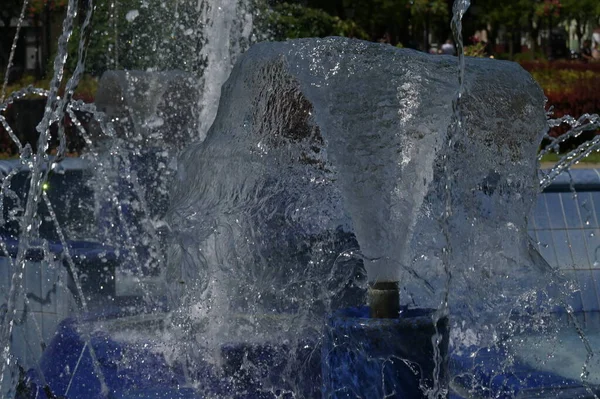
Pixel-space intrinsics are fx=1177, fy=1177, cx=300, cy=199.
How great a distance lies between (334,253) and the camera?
16.2 feet

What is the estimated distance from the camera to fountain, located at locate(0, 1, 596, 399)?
3535mm

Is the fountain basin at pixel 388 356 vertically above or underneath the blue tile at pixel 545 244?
above

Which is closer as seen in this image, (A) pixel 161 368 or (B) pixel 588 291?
(A) pixel 161 368

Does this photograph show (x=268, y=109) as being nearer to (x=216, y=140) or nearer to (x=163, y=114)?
(x=216, y=140)

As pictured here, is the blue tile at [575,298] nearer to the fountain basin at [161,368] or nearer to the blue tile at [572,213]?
the blue tile at [572,213]

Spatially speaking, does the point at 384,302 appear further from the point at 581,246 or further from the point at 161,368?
the point at 581,246

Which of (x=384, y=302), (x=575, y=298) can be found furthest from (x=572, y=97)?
(x=384, y=302)

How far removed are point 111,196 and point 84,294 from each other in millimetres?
1418

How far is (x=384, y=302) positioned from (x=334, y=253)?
1.74 metres

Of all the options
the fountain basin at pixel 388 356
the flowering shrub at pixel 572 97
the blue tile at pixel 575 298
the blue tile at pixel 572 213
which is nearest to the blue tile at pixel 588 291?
the blue tile at pixel 575 298

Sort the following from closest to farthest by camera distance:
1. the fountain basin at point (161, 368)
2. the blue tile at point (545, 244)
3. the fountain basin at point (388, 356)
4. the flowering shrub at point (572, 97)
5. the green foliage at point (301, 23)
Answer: the fountain basin at point (388, 356) < the fountain basin at point (161, 368) < the blue tile at point (545, 244) < the flowering shrub at point (572, 97) < the green foliage at point (301, 23)

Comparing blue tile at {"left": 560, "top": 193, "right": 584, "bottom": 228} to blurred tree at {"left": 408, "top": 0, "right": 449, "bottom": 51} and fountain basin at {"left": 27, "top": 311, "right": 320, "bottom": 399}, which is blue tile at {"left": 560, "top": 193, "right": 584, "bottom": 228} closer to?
fountain basin at {"left": 27, "top": 311, "right": 320, "bottom": 399}

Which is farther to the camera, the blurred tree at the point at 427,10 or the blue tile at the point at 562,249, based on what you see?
the blurred tree at the point at 427,10

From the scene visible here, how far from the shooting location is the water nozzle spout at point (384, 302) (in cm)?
321
